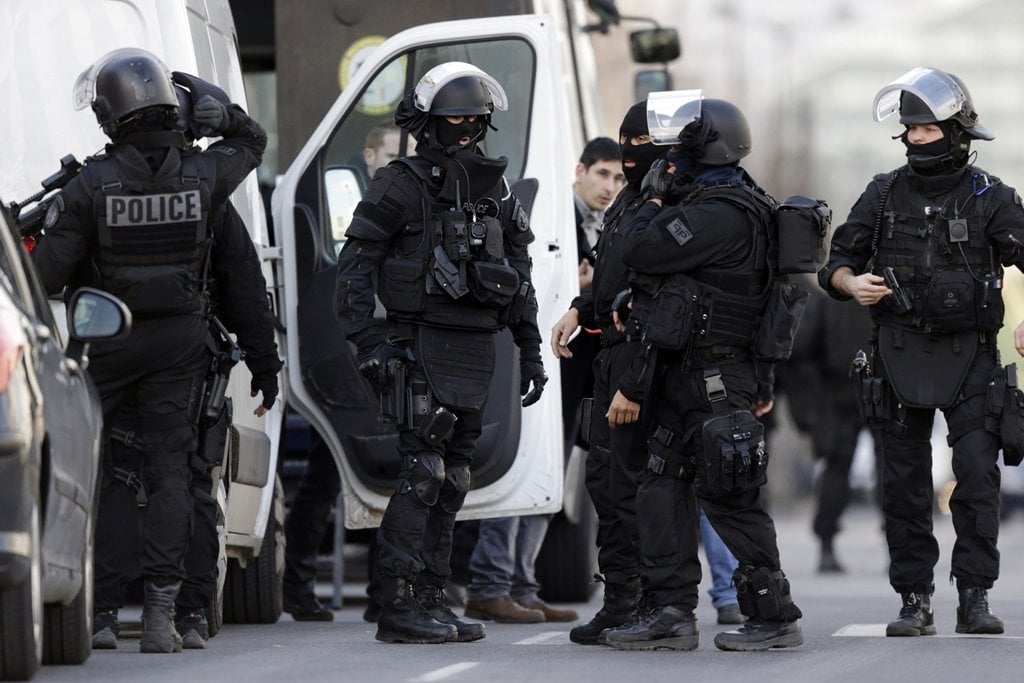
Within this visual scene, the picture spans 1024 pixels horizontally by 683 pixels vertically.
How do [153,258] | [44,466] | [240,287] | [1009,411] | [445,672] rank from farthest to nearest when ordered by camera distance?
[1009,411] < [240,287] < [153,258] < [445,672] < [44,466]

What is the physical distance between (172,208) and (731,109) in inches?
79.3

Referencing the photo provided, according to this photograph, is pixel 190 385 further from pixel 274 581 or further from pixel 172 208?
pixel 274 581

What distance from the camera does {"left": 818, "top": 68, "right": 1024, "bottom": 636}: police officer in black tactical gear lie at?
910 centimetres

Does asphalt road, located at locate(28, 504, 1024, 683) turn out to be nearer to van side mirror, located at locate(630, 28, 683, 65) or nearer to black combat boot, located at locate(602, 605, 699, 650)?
black combat boot, located at locate(602, 605, 699, 650)

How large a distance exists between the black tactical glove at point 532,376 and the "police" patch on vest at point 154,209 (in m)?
1.52

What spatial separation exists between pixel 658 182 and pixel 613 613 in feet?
5.51

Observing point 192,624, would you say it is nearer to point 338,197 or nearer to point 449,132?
point 449,132

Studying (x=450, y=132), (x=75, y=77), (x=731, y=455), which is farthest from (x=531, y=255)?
(x=75, y=77)

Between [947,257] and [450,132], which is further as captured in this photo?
[947,257]

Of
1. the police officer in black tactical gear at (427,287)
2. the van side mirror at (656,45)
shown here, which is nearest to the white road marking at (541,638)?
the police officer in black tactical gear at (427,287)

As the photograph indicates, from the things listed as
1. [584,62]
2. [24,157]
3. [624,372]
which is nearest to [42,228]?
[24,157]

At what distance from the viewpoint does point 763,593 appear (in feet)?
27.0

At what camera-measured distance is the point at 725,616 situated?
1050 cm

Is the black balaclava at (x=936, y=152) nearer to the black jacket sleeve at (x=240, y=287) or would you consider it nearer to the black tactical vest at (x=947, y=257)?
the black tactical vest at (x=947, y=257)
